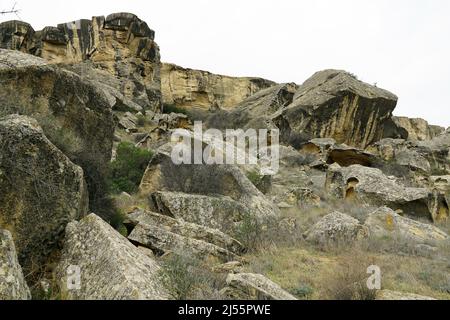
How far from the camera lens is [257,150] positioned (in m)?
20.4

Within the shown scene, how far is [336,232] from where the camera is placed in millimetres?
8109

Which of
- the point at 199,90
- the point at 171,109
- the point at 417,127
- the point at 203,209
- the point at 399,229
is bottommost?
the point at 399,229

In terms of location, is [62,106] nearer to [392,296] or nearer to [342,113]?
[392,296]

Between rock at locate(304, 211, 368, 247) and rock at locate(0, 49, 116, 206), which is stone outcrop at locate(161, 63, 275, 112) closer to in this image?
rock at locate(0, 49, 116, 206)

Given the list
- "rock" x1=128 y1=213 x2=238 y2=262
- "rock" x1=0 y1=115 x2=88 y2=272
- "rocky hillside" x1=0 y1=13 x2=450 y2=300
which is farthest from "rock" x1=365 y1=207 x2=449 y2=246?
"rock" x1=0 y1=115 x2=88 y2=272

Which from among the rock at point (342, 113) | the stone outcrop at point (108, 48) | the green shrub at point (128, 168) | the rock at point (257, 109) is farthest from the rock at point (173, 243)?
the stone outcrop at point (108, 48)

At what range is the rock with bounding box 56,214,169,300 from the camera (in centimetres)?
413

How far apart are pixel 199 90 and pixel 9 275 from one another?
3914 cm

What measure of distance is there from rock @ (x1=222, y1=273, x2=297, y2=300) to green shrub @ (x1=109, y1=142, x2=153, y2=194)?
5820 mm

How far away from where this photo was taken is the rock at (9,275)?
3.65m

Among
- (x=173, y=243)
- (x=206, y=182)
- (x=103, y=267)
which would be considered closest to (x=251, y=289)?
(x=103, y=267)

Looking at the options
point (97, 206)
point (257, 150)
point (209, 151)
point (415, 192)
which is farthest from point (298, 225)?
point (257, 150)

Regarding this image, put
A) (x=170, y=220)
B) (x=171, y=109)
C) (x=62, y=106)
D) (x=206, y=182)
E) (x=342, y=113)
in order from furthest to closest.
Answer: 1. (x=171, y=109)
2. (x=342, y=113)
3. (x=206, y=182)
4. (x=62, y=106)
5. (x=170, y=220)

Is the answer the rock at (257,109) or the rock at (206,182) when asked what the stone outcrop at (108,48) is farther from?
the rock at (206,182)
